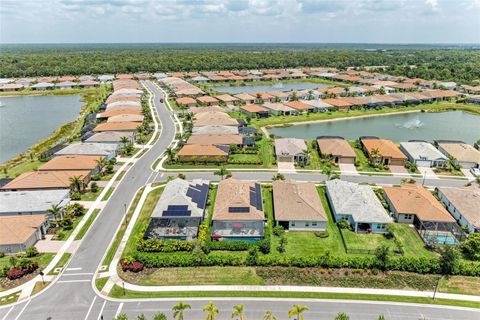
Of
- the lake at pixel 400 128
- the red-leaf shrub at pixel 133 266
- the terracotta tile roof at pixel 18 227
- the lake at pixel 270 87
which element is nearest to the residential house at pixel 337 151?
the lake at pixel 400 128

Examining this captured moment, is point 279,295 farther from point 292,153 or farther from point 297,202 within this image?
point 292,153

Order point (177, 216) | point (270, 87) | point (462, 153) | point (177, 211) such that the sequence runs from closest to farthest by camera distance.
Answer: point (177, 216)
point (177, 211)
point (462, 153)
point (270, 87)

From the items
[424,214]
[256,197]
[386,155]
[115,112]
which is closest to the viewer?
[424,214]

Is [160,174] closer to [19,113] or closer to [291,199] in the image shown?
[291,199]

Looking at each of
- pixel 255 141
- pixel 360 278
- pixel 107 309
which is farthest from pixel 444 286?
pixel 255 141

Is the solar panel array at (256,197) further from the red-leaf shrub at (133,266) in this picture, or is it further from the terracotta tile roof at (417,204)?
the terracotta tile roof at (417,204)

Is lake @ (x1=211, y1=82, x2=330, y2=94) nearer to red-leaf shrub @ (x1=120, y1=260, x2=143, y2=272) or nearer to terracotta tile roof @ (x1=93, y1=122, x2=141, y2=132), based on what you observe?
terracotta tile roof @ (x1=93, y1=122, x2=141, y2=132)

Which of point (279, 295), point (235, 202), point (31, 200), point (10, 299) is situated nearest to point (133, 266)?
point (10, 299)

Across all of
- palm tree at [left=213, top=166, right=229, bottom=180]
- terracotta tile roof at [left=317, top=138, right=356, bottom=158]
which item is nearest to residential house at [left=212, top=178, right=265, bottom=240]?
palm tree at [left=213, top=166, right=229, bottom=180]
